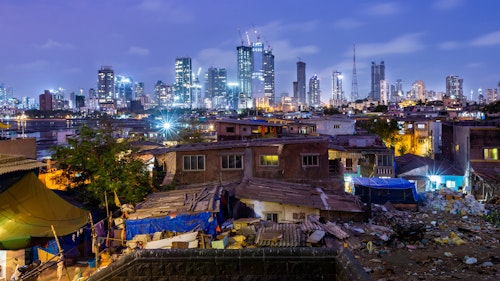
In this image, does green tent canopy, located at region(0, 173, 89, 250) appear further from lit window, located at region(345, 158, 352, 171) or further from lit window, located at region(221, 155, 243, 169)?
lit window, located at region(345, 158, 352, 171)

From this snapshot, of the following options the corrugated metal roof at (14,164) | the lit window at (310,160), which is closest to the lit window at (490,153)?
the lit window at (310,160)

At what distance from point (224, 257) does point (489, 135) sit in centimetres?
2618

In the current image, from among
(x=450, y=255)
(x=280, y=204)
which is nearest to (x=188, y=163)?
(x=280, y=204)

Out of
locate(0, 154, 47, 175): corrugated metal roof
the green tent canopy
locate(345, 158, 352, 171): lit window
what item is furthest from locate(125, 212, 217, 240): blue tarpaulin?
locate(345, 158, 352, 171): lit window

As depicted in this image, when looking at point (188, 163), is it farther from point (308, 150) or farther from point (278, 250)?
point (278, 250)

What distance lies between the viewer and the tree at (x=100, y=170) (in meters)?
14.1

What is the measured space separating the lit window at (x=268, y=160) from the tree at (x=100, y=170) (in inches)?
193

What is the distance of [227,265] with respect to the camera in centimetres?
388

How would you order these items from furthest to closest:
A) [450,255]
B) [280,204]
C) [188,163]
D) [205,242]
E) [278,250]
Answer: [188,163], [280,204], [450,255], [205,242], [278,250]

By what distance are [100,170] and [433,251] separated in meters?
11.7

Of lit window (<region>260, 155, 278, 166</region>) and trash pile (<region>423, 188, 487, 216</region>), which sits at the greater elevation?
lit window (<region>260, 155, 278, 166</region>)

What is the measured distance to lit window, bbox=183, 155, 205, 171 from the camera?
16703 mm

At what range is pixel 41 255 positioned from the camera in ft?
38.3

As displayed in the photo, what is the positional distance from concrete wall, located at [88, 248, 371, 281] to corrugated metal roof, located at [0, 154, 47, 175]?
9200 mm
